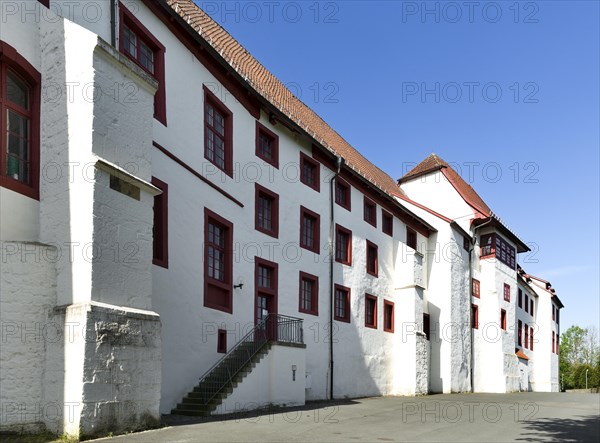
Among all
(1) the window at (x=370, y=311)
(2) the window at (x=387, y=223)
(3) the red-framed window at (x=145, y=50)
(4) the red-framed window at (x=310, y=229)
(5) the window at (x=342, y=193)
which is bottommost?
(1) the window at (x=370, y=311)

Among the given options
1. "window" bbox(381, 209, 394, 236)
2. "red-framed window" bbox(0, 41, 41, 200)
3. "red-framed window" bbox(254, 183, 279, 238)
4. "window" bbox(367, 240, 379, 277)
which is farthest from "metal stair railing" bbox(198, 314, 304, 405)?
"window" bbox(381, 209, 394, 236)

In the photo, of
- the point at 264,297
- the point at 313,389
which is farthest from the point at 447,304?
the point at 264,297

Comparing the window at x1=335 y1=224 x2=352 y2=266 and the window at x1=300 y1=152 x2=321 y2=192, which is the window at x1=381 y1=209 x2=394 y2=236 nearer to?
the window at x1=335 y1=224 x2=352 y2=266

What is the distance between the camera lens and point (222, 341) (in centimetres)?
1766

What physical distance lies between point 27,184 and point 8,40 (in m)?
2.48

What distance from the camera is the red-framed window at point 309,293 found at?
896 inches

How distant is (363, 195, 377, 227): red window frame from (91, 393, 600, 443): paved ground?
10474 millimetres

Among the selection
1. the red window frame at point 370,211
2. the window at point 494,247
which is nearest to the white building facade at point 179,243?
the red window frame at point 370,211

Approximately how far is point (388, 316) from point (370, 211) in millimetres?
4722

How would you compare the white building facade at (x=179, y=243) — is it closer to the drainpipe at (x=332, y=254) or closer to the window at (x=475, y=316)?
the drainpipe at (x=332, y=254)

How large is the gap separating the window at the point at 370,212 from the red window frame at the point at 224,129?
33.9 ft

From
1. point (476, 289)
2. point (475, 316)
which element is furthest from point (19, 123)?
point (475, 316)

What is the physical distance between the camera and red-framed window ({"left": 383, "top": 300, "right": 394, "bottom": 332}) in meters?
28.5

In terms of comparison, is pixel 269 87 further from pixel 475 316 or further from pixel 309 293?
pixel 475 316
